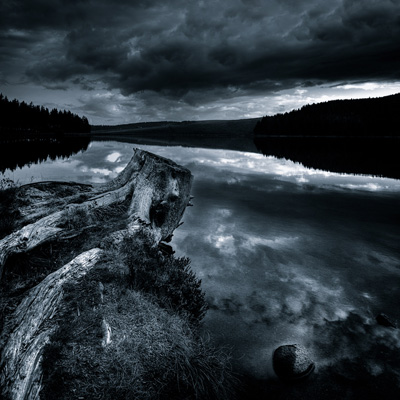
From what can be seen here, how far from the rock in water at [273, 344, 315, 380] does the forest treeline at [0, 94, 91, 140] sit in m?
84.7

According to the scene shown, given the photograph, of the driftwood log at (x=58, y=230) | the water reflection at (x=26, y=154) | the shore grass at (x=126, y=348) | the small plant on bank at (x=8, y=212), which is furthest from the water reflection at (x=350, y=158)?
the water reflection at (x=26, y=154)

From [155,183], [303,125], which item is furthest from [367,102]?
[155,183]

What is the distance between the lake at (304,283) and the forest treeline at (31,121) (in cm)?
7948

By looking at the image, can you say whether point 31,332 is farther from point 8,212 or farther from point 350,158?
point 350,158

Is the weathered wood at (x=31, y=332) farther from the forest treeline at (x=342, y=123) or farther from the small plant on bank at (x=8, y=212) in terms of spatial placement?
the forest treeline at (x=342, y=123)

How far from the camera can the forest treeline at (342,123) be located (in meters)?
116

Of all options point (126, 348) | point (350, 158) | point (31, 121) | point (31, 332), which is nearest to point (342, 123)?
point (350, 158)

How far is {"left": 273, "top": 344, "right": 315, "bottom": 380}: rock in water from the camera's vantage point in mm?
4695

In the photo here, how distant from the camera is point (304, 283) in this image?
7.55m

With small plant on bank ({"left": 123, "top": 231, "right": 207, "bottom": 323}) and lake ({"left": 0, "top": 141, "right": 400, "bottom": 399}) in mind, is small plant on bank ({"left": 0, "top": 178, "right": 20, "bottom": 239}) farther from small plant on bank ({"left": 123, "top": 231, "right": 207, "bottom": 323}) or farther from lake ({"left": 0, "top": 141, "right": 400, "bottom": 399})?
lake ({"left": 0, "top": 141, "right": 400, "bottom": 399})

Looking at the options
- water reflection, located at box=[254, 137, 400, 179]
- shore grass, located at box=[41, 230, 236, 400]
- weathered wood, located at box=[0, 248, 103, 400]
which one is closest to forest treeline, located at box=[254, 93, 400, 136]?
water reflection, located at box=[254, 137, 400, 179]

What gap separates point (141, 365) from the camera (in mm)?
3721

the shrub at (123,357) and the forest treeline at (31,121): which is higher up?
the forest treeline at (31,121)

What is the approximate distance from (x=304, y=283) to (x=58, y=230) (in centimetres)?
672
